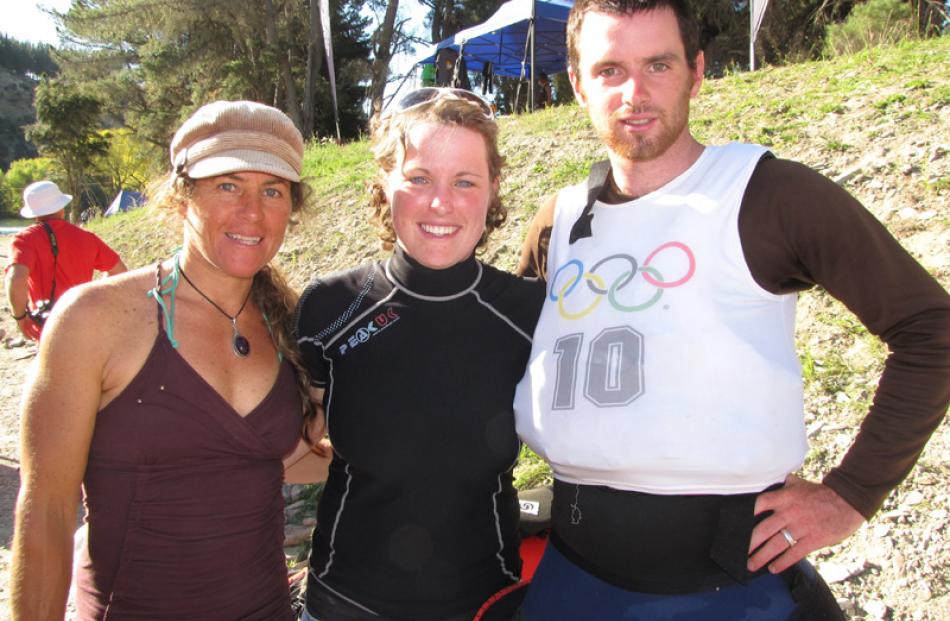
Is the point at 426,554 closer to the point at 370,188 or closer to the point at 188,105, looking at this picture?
the point at 370,188

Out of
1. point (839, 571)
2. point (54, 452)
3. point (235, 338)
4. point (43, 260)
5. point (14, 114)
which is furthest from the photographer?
point (14, 114)

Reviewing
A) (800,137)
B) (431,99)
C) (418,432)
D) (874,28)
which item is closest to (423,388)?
(418,432)

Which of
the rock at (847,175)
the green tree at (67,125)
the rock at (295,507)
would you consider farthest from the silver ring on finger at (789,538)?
the green tree at (67,125)

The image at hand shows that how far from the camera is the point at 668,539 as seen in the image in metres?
1.70

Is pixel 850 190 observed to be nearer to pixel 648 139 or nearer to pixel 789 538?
pixel 648 139

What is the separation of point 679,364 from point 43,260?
19.4 ft

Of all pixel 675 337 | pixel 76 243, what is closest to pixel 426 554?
pixel 675 337

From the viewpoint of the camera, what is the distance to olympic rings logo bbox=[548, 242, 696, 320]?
5.75 ft

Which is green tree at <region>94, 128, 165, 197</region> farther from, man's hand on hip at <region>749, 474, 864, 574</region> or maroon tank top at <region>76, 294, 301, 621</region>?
man's hand on hip at <region>749, 474, 864, 574</region>

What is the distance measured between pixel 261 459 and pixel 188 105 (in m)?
26.5

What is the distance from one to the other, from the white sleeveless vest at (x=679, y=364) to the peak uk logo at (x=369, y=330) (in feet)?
1.64

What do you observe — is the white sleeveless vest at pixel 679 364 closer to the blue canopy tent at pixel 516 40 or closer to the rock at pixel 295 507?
the rock at pixel 295 507

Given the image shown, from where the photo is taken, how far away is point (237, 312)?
212cm

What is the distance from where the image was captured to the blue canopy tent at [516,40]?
1530cm
